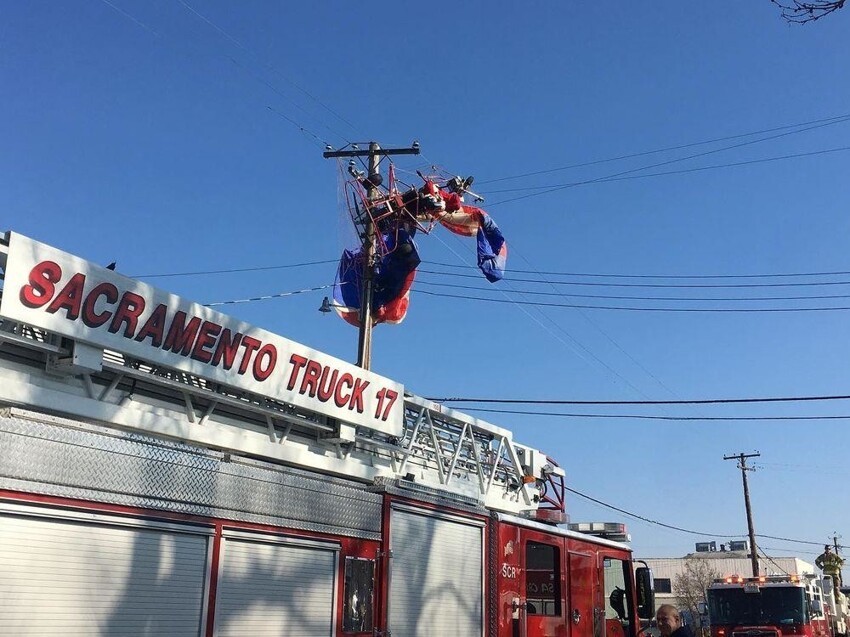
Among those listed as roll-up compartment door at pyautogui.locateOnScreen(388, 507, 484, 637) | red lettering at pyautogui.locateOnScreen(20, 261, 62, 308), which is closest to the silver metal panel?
roll-up compartment door at pyautogui.locateOnScreen(388, 507, 484, 637)

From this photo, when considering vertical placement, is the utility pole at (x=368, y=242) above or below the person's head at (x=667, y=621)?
above

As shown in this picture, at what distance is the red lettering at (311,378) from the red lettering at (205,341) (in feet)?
3.82

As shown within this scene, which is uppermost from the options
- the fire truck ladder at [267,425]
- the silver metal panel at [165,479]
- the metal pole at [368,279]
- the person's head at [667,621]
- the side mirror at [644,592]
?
the metal pole at [368,279]

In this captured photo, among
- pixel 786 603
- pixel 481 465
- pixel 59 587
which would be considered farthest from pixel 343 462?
pixel 786 603

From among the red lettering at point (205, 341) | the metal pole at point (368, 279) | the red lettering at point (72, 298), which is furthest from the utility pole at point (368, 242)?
the red lettering at point (72, 298)

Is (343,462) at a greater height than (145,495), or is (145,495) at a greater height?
(343,462)

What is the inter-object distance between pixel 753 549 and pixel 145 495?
144ft

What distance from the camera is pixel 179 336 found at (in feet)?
24.2

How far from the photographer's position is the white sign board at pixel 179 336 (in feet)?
20.6

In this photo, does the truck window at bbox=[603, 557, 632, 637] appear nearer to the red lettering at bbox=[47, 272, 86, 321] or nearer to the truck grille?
the red lettering at bbox=[47, 272, 86, 321]

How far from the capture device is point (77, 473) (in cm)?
536

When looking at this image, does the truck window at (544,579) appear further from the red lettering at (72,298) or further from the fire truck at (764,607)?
the fire truck at (764,607)

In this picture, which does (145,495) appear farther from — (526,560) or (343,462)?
(526,560)

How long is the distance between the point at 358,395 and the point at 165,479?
11.3 ft
